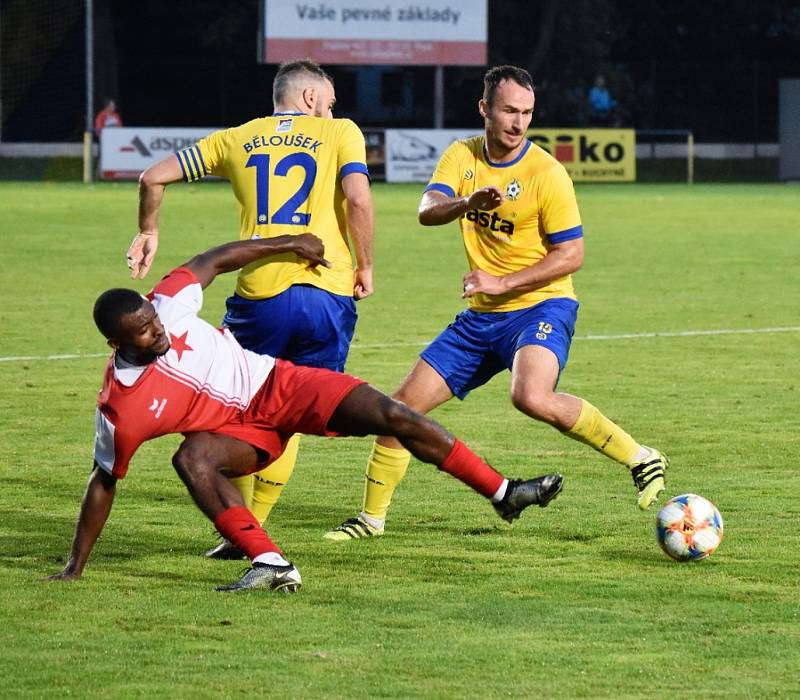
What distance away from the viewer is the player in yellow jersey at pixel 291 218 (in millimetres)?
7277

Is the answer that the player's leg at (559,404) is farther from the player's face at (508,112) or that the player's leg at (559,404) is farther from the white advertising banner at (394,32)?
the white advertising banner at (394,32)

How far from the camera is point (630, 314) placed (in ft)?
52.9

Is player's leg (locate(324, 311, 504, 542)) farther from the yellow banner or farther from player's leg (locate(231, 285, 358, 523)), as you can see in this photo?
the yellow banner

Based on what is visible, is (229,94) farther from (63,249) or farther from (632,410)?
(632,410)

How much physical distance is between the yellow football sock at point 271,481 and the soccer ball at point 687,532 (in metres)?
1.57

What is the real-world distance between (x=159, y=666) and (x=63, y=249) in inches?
666

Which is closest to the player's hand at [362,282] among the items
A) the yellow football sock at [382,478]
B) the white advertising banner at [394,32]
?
the yellow football sock at [382,478]

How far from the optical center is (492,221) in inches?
307

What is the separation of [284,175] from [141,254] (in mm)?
678

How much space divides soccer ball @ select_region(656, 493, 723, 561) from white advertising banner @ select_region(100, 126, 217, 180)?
95.0 feet

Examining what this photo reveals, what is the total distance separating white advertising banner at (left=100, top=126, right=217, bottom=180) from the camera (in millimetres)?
35188

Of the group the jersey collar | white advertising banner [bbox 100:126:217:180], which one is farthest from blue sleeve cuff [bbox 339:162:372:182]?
white advertising banner [bbox 100:126:217:180]

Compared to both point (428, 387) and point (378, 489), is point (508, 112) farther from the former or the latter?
point (378, 489)

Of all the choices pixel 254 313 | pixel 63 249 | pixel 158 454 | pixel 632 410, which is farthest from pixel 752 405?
pixel 63 249
